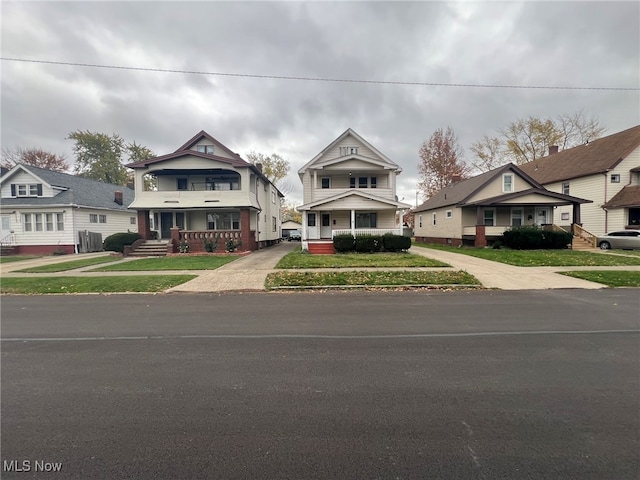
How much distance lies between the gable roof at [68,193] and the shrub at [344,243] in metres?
20.2

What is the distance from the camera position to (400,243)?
1944cm

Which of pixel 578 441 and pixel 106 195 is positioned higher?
pixel 106 195

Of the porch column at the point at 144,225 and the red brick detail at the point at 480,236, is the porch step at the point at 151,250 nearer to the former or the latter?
the porch column at the point at 144,225

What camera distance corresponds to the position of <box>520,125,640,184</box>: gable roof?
2594 centimetres

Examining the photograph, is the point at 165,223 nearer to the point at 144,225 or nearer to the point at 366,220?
the point at 144,225

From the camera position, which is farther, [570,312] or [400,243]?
[400,243]

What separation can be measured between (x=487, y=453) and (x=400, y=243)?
1736cm

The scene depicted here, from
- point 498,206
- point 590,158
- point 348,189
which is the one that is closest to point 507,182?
point 498,206

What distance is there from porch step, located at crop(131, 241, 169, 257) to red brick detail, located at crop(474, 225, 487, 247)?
21.7m

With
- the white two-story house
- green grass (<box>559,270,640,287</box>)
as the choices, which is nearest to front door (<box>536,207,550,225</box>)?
the white two-story house

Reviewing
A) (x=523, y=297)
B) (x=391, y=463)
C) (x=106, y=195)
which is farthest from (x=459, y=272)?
(x=106, y=195)

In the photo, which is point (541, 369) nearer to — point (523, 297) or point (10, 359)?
point (523, 297)

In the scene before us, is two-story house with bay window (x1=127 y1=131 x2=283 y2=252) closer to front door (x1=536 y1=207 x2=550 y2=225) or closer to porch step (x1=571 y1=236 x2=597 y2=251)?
front door (x1=536 y1=207 x2=550 y2=225)

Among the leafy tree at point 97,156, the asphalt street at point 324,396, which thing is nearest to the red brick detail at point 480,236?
the asphalt street at point 324,396
